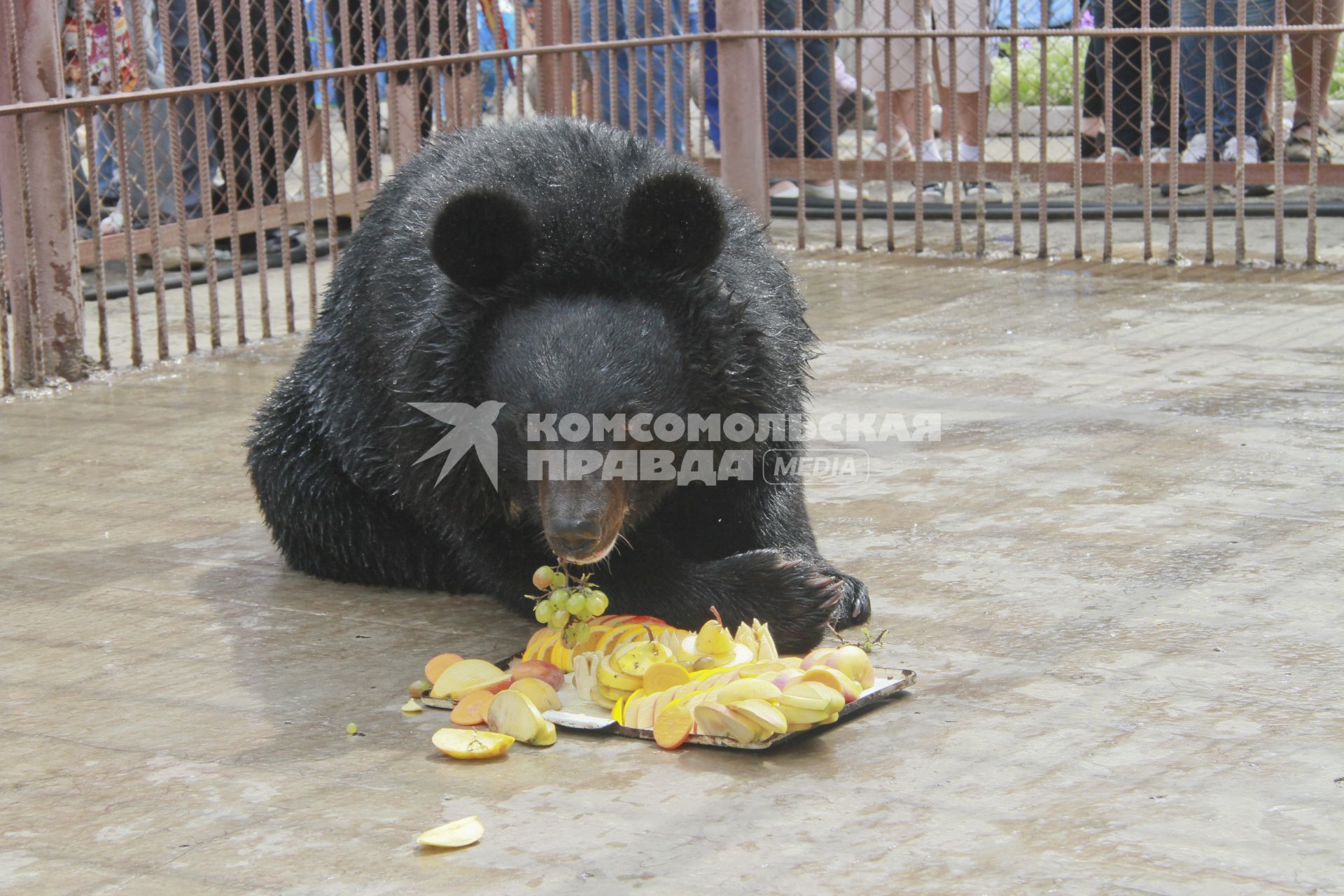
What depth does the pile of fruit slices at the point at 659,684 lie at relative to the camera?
126 inches

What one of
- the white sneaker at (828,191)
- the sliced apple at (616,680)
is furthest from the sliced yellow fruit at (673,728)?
the white sneaker at (828,191)

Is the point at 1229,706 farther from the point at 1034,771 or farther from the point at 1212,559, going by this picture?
the point at 1212,559

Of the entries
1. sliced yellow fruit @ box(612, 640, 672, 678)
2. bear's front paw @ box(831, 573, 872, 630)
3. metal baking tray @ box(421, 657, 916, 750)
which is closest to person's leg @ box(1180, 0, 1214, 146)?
bear's front paw @ box(831, 573, 872, 630)

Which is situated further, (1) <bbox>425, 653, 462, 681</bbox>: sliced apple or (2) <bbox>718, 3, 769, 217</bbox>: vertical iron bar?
(2) <bbox>718, 3, 769, 217</bbox>: vertical iron bar

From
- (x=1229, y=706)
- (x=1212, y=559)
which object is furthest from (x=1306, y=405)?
(x=1229, y=706)

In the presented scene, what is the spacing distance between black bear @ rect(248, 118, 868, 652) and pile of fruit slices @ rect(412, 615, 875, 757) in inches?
9.4

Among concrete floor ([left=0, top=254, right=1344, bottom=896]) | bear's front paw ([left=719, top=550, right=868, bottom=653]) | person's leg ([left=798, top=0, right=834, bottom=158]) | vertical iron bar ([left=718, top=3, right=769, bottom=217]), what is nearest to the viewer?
concrete floor ([left=0, top=254, right=1344, bottom=896])

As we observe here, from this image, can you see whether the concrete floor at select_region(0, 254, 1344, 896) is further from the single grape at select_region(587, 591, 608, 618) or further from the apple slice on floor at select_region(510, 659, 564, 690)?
the single grape at select_region(587, 591, 608, 618)

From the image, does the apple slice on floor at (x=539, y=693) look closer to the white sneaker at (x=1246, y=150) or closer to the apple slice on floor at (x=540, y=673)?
the apple slice on floor at (x=540, y=673)

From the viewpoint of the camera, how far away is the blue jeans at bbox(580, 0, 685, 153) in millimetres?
9062

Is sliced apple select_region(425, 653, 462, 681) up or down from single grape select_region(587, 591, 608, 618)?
down

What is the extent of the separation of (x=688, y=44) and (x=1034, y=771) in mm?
6990

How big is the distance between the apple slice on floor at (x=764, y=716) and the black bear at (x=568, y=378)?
0.49 m

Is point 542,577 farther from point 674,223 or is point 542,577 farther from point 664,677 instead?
point 674,223
